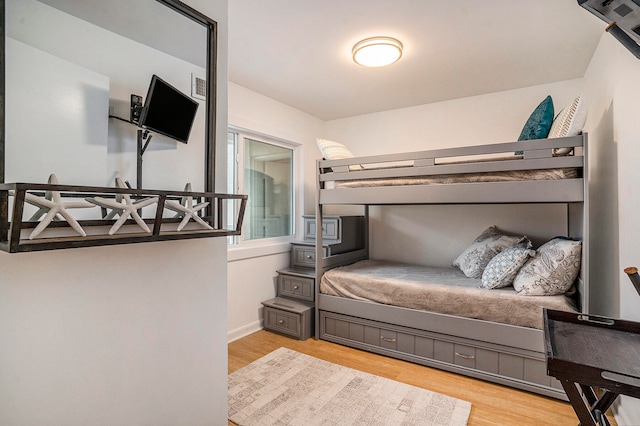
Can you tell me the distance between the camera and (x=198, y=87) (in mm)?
1403

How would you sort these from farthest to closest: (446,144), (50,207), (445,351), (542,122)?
(446,144) → (445,351) → (542,122) → (50,207)

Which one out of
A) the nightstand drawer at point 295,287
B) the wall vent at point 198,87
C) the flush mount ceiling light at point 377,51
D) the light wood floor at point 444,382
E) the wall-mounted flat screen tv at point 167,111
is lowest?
the light wood floor at point 444,382

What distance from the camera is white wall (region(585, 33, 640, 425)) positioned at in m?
1.62

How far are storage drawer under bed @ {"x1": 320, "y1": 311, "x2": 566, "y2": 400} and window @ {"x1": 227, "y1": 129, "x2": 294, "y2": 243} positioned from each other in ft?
3.88

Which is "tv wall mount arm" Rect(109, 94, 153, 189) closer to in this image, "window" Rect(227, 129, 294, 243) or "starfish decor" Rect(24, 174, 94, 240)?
"starfish decor" Rect(24, 174, 94, 240)

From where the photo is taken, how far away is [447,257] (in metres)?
3.45

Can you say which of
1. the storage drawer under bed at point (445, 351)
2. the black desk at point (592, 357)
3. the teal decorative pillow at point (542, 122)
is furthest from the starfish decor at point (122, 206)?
the teal decorative pillow at point (542, 122)

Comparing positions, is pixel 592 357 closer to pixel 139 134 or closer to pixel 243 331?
pixel 139 134

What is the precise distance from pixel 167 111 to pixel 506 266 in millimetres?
2402

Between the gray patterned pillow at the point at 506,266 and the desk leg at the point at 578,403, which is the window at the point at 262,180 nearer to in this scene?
the gray patterned pillow at the point at 506,266

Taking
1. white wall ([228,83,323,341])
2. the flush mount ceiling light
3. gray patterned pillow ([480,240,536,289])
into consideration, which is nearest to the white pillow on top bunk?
white wall ([228,83,323,341])

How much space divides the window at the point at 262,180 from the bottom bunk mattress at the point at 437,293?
37.5 inches

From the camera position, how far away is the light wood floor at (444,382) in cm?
190

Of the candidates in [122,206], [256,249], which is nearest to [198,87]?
[122,206]
